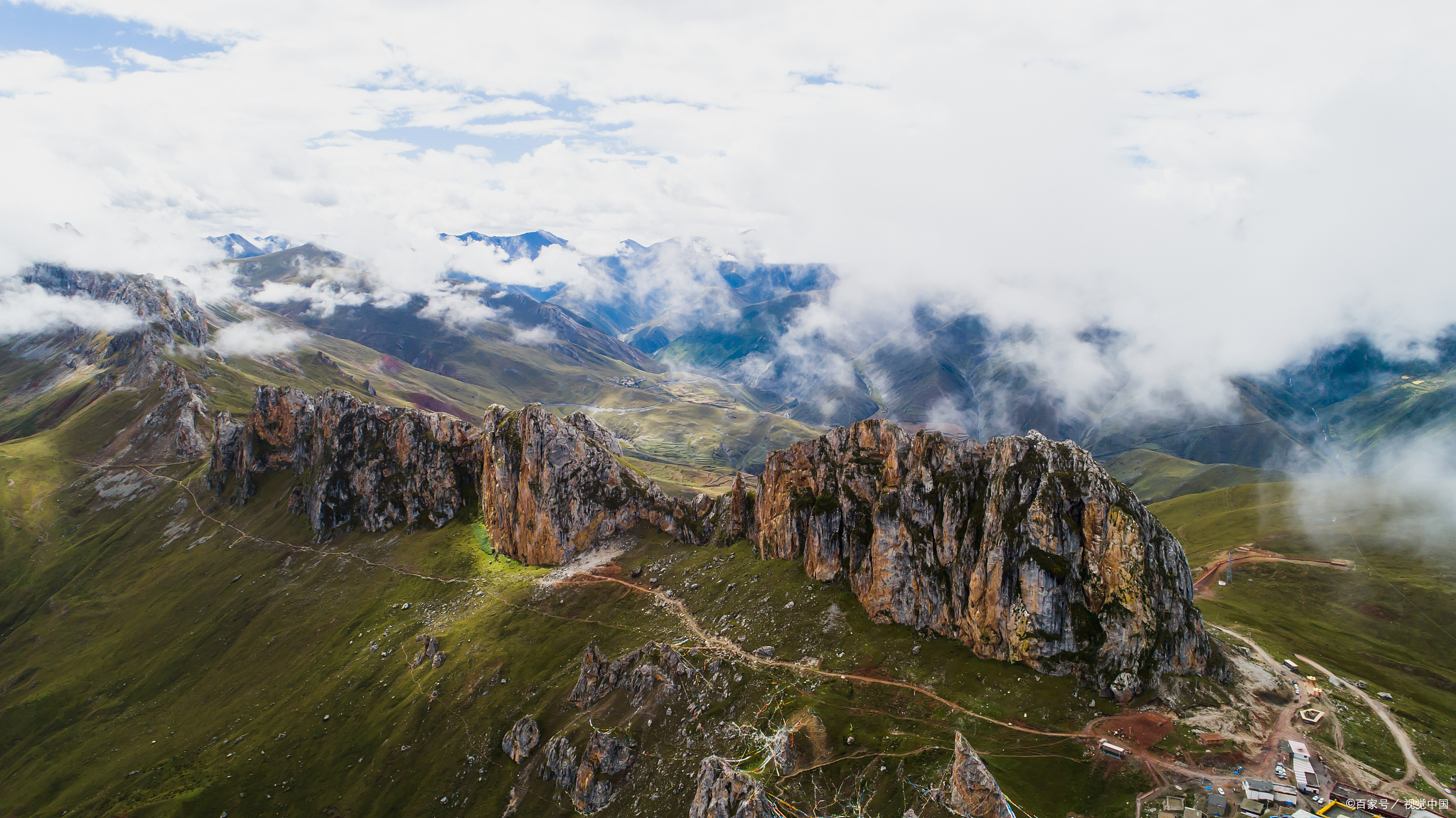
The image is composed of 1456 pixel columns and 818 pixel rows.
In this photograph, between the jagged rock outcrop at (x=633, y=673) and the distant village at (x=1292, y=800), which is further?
the jagged rock outcrop at (x=633, y=673)

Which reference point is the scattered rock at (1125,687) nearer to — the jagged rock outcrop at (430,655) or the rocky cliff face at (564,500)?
the rocky cliff face at (564,500)

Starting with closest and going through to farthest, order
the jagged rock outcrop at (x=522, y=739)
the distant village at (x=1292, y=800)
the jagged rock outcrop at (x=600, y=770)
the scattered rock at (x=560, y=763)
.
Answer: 1. the distant village at (x=1292, y=800)
2. the jagged rock outcrop at (x=600, y=770)
3. the scattered rock at (x=560, y=763)
4. the jagged rock outcrop at (x=522, y=739)

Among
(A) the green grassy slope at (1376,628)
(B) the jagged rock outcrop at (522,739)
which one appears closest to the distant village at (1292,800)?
(A) the green grassy slope at (1376,628)

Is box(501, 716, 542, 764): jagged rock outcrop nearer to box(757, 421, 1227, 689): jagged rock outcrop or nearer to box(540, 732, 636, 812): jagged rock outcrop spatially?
box(540, 732, 636, 812): jagged rock outcrop

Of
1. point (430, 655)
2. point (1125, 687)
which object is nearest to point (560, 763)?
point (430, 655)

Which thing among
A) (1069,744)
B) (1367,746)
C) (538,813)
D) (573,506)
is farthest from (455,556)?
(1367,746)

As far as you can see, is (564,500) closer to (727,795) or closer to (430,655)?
(430,655)
